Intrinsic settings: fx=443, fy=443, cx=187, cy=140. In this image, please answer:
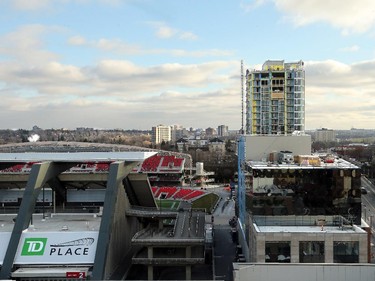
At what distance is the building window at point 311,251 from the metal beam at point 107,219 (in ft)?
37.2

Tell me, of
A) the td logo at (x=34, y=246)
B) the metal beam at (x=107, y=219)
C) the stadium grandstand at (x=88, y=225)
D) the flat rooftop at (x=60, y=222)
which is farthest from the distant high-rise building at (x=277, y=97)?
the td logo at (x=34, y=246)

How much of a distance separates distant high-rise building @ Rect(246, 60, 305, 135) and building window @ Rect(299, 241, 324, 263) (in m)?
21.6

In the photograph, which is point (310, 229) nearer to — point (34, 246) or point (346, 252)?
point (346, 252)

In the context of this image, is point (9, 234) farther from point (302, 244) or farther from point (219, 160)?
point (219, 160)

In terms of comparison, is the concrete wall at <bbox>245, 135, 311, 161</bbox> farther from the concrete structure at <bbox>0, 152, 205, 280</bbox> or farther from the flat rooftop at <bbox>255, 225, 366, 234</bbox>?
the flat rooftop at <bbox>255, 225, 366, 234</bbox>

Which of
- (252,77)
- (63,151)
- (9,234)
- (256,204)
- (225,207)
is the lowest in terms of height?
(225,207)

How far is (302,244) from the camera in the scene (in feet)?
75.8

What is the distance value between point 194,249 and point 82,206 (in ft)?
37.6

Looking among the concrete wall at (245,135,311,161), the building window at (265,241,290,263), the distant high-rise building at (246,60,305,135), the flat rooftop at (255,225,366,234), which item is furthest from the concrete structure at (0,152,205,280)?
the distant high-rise building at (246,60,305,135)

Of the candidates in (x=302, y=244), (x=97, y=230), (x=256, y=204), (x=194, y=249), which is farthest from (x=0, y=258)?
(x=302, y=244)

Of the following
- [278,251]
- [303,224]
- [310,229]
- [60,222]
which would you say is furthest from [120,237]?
[310,229]

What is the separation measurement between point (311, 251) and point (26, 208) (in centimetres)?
1743

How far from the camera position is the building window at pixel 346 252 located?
2292 cm

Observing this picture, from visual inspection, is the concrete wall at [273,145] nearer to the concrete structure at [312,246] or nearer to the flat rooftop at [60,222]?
the concrete structure at [312,246]
